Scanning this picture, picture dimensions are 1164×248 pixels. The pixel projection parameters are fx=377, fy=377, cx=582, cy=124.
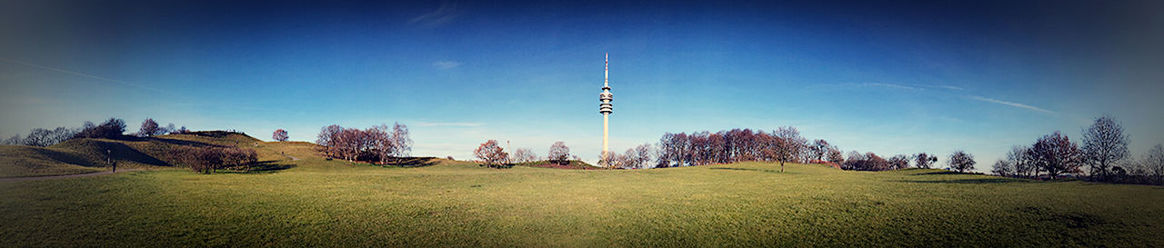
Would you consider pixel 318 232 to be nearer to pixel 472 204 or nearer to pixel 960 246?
pixel 472 204

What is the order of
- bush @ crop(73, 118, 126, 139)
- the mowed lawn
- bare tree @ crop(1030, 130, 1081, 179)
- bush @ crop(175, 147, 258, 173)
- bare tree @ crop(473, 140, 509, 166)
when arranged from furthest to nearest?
bare tree @ crop(473, 140, 509, 166)
bush @ crop(73, 118, 126, 139)
bush @ crop(175, 147, 258, 173)
bare tree @ crop(1030, 130, 1081, 179)
the mowed lawn

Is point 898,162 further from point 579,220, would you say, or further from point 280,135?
point 280,135

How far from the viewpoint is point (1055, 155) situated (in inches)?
1132

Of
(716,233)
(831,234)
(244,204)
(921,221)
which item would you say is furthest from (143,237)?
(921,221)

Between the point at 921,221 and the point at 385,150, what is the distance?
66.9m

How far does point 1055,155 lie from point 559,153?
6462 cm

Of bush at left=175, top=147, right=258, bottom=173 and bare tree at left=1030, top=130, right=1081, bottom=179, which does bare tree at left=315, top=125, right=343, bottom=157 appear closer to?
bush at left=175, top=147, right=258, bottom=173

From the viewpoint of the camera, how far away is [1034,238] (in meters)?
9.14

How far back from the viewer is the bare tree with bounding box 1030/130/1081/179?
27078mm

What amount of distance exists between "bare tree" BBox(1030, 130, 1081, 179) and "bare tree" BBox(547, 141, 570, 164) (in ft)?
205

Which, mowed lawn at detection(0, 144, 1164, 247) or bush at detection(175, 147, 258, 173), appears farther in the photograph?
bush at detection(175, 147, 258, 173)

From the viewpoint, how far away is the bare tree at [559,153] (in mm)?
77938

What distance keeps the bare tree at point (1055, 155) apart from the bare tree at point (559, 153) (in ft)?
205

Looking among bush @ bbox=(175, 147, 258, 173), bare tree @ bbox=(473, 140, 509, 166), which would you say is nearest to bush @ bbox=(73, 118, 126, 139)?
bush @ bbox=(175, 147, 258, 173)
